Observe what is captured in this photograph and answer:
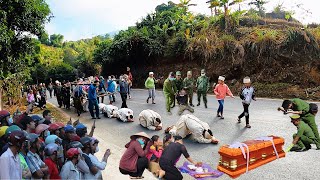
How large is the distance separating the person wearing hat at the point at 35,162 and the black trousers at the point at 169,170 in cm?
248

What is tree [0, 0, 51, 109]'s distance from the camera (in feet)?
46.5

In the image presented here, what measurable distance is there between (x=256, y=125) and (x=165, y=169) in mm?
6205

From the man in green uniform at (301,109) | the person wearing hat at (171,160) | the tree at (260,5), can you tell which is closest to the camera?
the man in green uniform at (301,109)

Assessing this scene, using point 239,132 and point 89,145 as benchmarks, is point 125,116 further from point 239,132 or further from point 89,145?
point 89,145

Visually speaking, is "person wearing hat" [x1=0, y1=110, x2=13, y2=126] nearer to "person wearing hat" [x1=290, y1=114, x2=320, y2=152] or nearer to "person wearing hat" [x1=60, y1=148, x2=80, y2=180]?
"person wearing hat" [x1=60, y1=148, x2=80, y2=180]

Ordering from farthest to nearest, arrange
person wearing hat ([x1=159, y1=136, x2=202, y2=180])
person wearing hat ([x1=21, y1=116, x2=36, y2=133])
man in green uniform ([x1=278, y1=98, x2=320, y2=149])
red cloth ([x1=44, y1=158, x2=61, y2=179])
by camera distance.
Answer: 1. person wearing hat ([x1=21, y1=116, x2=36, y2=133])
2. person wearing hat ([x1=159, y1=136, x2=202, y2=180])
3. red cloth ([x1=44, y1=158, x2=61, y2=179])
4. man in green uniform ([x1=278, y1=98, x2=320, y2=149])

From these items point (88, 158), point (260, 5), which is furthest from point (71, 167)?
Result: point (260, 5)

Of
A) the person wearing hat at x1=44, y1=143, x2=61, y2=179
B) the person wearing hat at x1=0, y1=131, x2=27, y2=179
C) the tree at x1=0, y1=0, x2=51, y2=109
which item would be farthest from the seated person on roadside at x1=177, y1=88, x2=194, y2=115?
the tree at x1=0, y1=0, x2=51, y2=109

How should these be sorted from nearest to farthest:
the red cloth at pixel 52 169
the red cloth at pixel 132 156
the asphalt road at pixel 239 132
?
the red cloth at pixel 52 169 < the red cloth at pixel 132 156 < the asphalt road at pixel 239 132

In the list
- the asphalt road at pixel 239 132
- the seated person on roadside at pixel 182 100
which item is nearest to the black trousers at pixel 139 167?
the asphalt road at pixel 239 132

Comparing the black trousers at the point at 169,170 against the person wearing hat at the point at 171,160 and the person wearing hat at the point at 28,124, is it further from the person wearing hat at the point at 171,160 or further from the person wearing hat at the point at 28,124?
the person wearing hat at the point at 28,124

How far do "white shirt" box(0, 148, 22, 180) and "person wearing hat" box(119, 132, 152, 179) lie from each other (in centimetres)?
273

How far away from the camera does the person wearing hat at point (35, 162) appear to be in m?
4.65

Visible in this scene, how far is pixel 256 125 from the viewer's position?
11.4 meters
